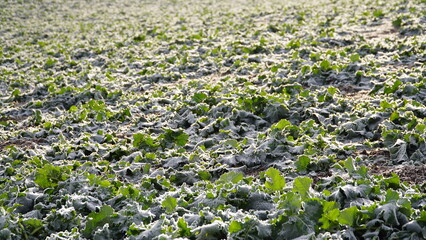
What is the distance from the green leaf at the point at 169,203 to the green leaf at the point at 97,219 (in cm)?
56

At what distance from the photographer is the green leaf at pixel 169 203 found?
476cm

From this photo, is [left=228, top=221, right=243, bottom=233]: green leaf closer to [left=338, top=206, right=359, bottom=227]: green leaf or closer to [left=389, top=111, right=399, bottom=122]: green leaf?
[left=338, top=206, right=359, bottom=227]: green leaf

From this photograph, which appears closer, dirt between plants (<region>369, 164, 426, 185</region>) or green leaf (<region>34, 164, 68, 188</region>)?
dirt between plants (<region>369, 164, 426, 185</region>)

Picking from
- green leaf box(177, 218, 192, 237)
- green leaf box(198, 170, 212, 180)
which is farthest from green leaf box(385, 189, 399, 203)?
green leaf box(198, 170, 212, 180)

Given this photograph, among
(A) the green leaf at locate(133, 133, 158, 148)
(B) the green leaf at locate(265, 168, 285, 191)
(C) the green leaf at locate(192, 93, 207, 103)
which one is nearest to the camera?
(B) the green leaf at locate(265, 168, 285, 191)

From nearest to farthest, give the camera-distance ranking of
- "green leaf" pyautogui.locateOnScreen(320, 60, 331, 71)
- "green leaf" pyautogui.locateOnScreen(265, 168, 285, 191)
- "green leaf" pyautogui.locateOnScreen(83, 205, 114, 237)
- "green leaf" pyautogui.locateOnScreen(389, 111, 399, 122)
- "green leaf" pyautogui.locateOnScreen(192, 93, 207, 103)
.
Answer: "green leaf" pyautogui.locateOnScreen(83, 205, 114, 237) → "green leaf" pyautogui.locateOnScreen(265, 168, 285, 191) → "green leaf" pyautogui.locateOnScreen(389, 111, 399, 122) → "green leaf" pyautogui.locateOnScreen(192, 93, 207, 103) → "green leaf" pyautogui.locateOnScreen(320, 60, 331, 71)

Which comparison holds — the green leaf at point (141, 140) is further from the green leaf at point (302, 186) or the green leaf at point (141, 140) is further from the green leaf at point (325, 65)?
the green leaf at point (325, 65)

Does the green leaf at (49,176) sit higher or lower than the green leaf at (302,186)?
lower

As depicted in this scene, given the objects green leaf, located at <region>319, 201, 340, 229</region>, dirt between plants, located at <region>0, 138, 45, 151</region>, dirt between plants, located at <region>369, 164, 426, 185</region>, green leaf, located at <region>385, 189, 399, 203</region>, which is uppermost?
green leaf, located at <region>385, 189, 399, 203</region>

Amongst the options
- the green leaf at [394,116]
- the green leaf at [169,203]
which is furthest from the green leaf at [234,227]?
the green leaf at [394,116]

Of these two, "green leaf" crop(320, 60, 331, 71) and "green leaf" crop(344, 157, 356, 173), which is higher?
"green leaf" crop(344, 157, 356, 173)

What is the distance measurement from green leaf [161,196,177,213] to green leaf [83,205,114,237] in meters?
0.56

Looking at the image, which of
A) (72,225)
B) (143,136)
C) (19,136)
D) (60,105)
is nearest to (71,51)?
(60,105)

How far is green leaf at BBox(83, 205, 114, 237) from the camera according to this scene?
467 centimetres
